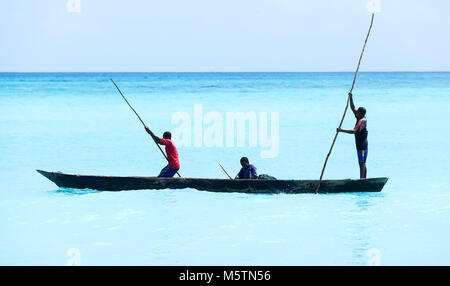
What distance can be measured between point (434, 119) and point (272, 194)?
17108 millimetres

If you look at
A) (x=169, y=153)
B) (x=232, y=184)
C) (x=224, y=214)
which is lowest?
(x=224, y=214)

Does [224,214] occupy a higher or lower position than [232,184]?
lower

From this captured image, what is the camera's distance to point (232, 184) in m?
10.0

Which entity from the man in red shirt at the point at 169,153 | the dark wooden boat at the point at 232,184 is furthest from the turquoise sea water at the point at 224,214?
the man in red shirt at the point at 169,153

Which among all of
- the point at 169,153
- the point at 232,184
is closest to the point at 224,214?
the point at 232,184

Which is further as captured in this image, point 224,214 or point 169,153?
point 169,153

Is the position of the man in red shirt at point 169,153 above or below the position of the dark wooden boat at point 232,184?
above

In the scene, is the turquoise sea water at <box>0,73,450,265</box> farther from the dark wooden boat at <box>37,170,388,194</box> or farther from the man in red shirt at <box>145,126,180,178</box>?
the man in red shirt at <box>145,126,180,178</box>

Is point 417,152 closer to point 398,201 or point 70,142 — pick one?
point 398,201

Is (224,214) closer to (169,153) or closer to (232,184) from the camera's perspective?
(232,184)

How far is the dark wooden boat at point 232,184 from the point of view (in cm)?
999

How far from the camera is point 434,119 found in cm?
2570

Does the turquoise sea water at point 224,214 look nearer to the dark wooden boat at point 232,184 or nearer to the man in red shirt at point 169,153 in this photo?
the dark wooden boat at point 232,184

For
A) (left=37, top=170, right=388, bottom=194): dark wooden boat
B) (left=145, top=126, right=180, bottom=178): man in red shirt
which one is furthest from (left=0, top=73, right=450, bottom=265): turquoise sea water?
(left=145, top=126, right=180, bottom=178): man in red shirt
